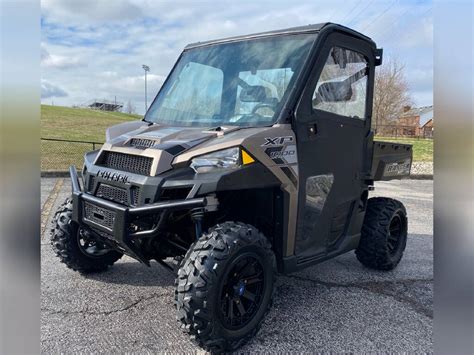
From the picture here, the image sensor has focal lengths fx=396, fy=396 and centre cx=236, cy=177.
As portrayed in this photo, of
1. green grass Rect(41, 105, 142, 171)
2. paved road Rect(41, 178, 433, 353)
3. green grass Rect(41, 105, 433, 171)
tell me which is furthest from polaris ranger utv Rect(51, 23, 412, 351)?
green grass Rect(41, 105, 142, 171)

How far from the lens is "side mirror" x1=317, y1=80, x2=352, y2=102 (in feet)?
10.7

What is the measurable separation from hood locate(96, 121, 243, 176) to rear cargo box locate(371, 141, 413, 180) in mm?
1823

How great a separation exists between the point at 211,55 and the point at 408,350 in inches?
114

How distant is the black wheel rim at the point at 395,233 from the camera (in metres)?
4.54

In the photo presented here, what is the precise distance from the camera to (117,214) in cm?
271

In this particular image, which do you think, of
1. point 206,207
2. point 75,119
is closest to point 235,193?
point 206,207

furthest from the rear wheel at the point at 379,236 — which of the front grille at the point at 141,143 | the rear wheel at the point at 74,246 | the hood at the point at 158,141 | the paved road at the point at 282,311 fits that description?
the rear wheel at the point at 74,246

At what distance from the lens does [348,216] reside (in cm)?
380

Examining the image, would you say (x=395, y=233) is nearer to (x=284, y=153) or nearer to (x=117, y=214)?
(x=284, y=153)

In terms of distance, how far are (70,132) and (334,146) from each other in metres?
19.3

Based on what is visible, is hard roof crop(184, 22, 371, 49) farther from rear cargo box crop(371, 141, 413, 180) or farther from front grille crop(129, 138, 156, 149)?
front grille crop(129, 138, 156, 149)

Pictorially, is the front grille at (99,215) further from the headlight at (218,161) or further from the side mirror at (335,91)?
the side mirror at (335,91)
